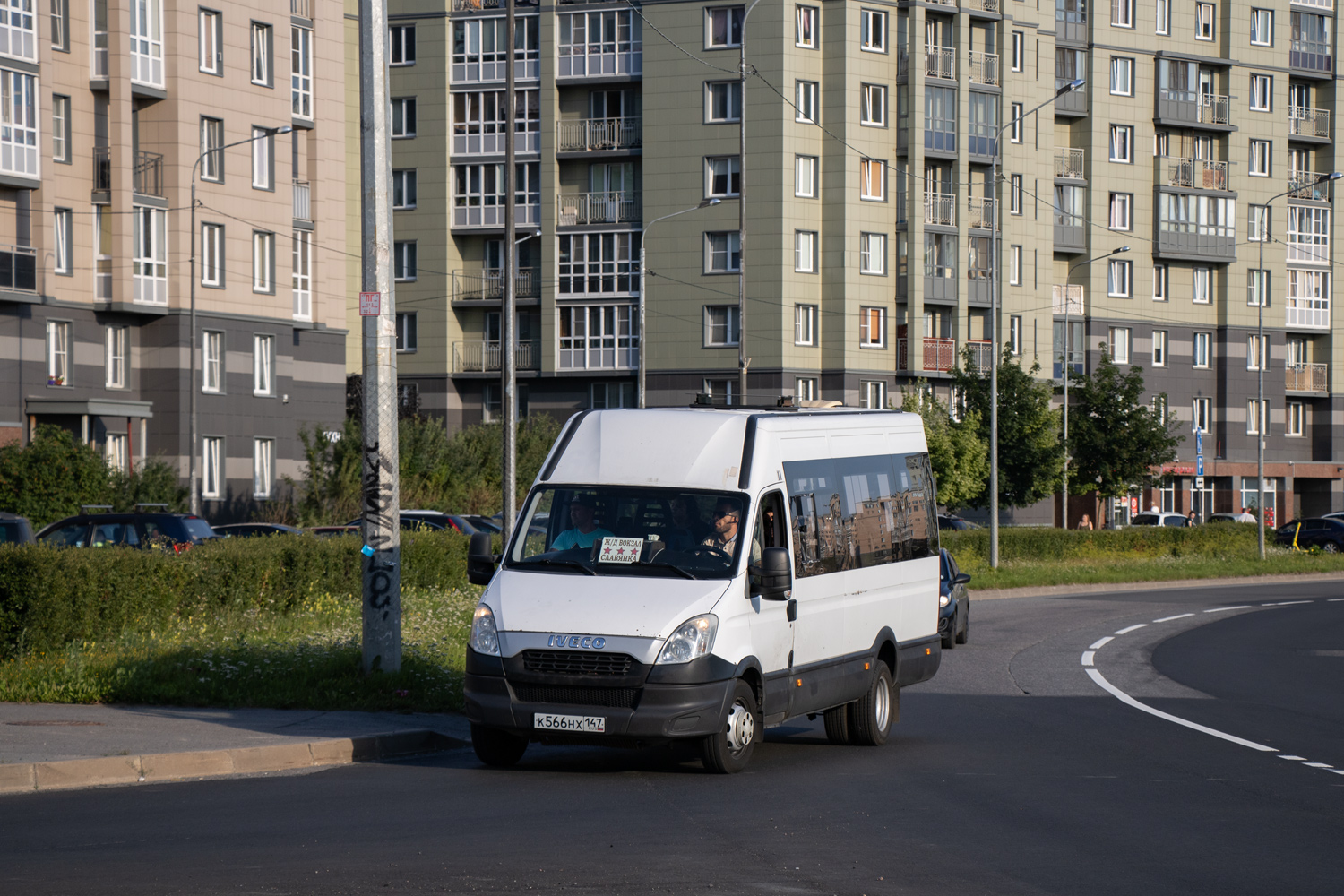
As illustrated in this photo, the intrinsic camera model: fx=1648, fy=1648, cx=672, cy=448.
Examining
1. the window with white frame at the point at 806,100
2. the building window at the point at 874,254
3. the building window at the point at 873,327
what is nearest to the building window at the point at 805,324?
the building window at the point at 873,327

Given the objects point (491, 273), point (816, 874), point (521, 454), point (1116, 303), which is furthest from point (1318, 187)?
point (816, 874)

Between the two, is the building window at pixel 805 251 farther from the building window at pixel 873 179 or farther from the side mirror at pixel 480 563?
the side mirror at pixel 480 563

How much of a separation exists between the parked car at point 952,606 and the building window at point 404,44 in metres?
51.2

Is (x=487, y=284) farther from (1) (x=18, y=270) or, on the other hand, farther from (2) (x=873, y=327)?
(1) (x=18, y=270)

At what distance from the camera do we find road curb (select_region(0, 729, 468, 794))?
10086mm

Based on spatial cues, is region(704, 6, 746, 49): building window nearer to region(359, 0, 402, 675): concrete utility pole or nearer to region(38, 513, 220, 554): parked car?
region(38, 513, 220, 554): parked car

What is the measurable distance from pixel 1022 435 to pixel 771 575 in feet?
147

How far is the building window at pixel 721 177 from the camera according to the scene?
64750 mm

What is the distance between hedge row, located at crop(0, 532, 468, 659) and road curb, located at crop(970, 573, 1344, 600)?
1930cm

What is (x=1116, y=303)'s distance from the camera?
7706cm

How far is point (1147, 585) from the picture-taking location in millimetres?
42312

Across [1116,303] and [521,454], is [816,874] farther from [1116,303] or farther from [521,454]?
[1116,303]

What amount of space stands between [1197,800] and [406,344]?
62.1 meters

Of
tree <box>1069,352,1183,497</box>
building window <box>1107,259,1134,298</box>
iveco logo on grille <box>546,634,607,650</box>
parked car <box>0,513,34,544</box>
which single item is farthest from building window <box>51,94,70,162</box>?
building window <box>1107,259,1134,298</box>
